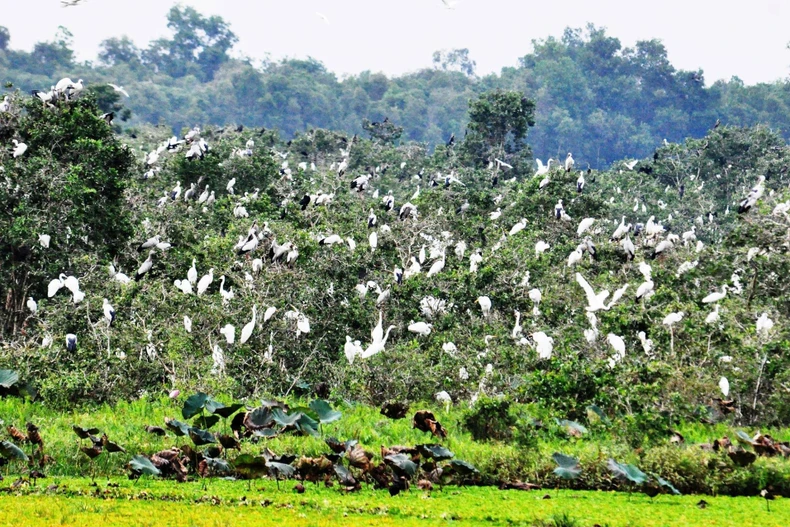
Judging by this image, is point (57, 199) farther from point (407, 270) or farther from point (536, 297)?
point (536, 297)

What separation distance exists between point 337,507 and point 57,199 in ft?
23.7

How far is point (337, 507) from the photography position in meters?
5.85

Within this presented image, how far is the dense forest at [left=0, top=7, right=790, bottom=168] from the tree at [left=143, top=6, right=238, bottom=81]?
12.6 ft

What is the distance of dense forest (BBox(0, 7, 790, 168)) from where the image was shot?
56.2m

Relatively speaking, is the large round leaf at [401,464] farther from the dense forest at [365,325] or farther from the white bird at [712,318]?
the white bird at [712,318]

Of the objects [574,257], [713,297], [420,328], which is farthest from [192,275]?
[713,297]

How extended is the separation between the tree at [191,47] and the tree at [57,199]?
59969mm

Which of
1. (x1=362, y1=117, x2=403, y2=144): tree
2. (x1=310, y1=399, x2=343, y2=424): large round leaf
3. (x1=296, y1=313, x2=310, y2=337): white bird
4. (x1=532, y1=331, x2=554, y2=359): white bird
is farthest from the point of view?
(x1=362, y1=117, x2=403, y2=144): tree

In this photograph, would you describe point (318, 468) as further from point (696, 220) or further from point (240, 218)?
point (696, 220)

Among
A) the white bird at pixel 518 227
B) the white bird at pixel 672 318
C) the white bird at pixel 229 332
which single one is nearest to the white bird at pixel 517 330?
the white bird at pixel 672 318

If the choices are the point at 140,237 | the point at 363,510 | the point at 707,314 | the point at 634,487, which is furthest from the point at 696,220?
the point at 363,510

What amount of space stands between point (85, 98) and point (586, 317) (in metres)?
7.60

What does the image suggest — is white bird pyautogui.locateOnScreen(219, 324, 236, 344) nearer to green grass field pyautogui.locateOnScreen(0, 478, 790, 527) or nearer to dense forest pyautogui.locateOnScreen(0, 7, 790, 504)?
dense forest pyautogui.locateOnScreen(0, 7, 790, 504)

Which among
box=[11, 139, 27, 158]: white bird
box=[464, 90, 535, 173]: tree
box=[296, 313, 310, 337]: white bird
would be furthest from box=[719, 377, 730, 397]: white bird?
box=[464, 90, 535, 173]: tree
